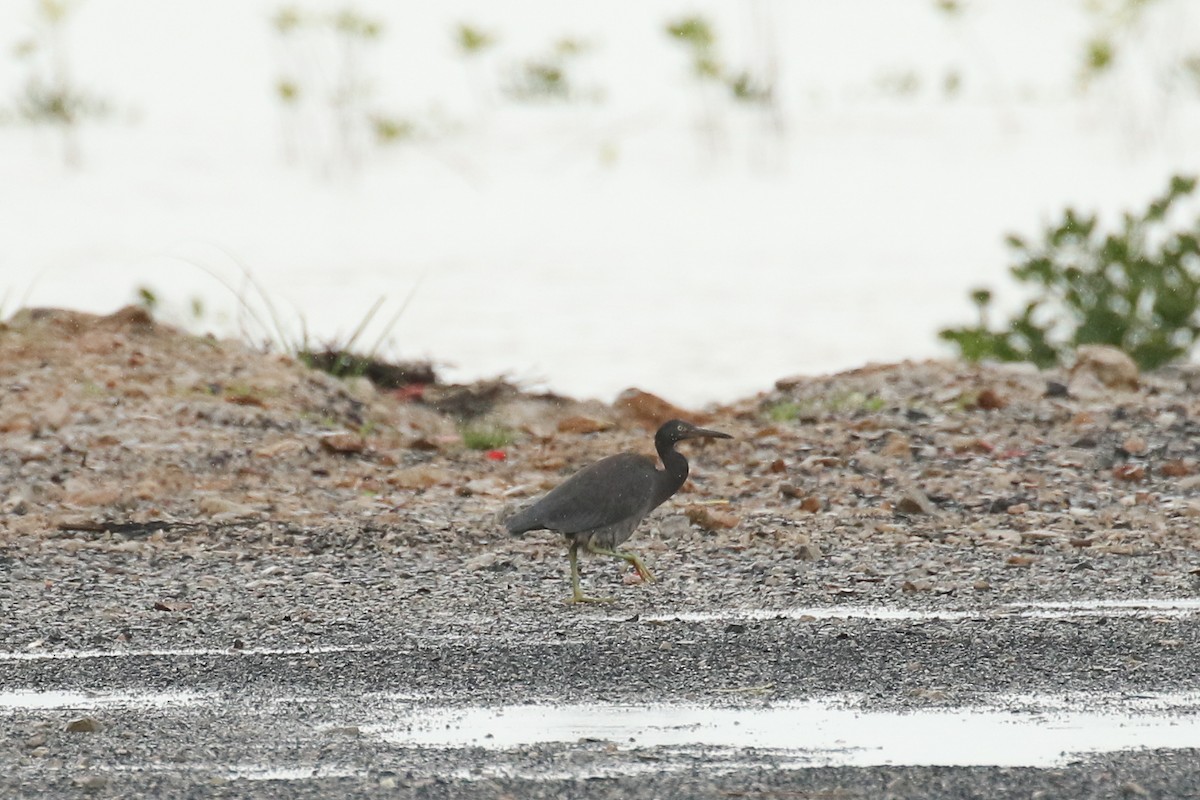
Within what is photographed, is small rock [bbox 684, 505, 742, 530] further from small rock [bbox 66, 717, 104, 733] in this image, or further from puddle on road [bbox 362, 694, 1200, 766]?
small rock [bbox 66, 717, 104, 733]

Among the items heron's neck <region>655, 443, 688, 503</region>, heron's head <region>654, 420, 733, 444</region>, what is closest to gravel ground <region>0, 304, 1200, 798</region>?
heron's neck <region>655, 443, 688, 503</region>

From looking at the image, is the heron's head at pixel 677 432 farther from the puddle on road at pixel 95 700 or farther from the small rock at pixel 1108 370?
the small rock at pixel 1108 370

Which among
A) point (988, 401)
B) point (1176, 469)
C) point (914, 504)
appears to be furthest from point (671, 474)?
point (988, 401)

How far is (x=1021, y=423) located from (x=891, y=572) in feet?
11.8

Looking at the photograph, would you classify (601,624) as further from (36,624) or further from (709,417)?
(709,417)

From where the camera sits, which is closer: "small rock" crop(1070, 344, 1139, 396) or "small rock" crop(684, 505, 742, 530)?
"small rock" crop(684, 505, 742, 530)

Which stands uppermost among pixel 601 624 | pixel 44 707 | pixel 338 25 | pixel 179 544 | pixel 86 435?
pixel 338 25

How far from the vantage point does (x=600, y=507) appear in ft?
20.2

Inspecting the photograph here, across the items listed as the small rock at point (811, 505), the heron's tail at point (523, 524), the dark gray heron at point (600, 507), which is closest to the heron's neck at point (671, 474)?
the dark gray heron at point (600, 507)

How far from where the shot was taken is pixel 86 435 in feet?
31.6

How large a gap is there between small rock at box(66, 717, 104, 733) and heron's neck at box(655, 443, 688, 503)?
2440 millimetres

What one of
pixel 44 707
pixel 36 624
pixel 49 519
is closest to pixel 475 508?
pixel 49 519

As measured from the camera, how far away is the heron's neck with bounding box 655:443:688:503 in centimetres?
648

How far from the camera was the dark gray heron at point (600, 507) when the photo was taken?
6.09 metres
